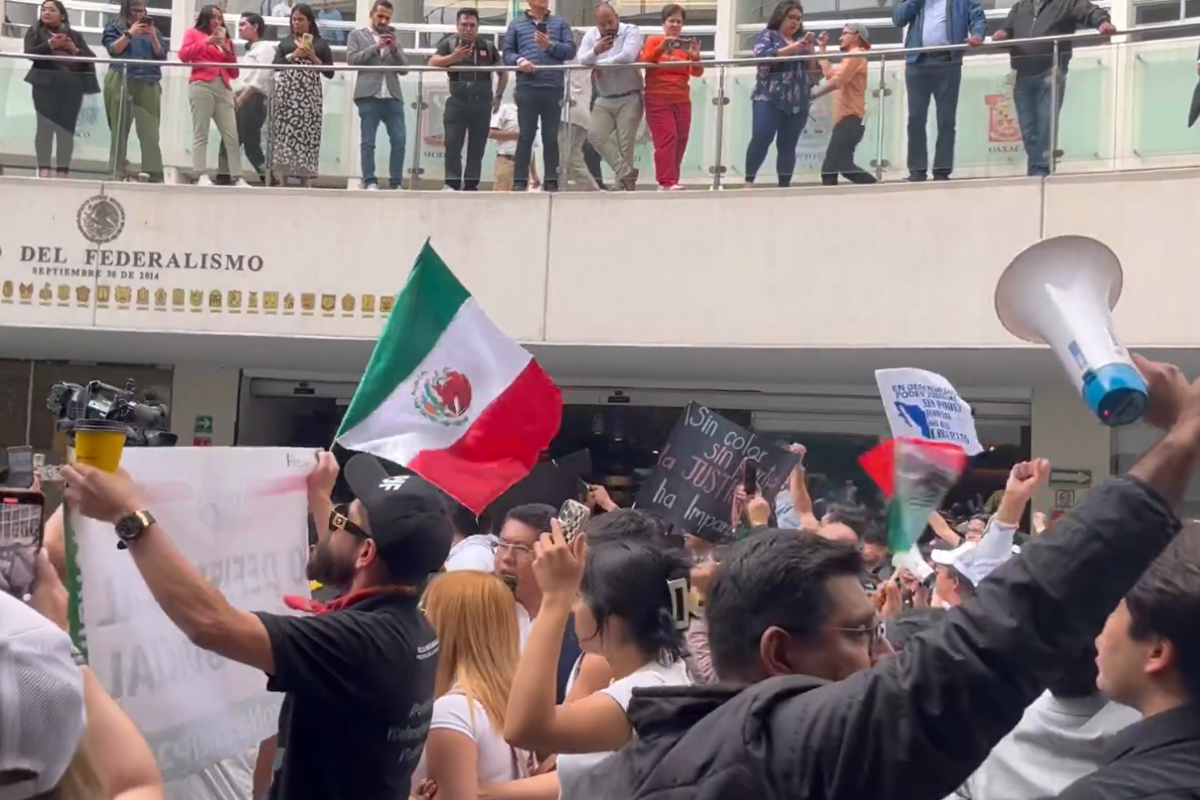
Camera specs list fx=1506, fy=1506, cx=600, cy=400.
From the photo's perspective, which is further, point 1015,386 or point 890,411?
point 1015,386

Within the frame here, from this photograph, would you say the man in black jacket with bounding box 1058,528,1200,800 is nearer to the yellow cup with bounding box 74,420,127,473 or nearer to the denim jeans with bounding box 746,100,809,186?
the yellow cup with bounding box 74,420,127,473

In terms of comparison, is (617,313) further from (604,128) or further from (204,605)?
(204,605)

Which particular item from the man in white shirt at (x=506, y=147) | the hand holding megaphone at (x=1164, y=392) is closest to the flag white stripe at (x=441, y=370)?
the hand holding megaphone at (x=1164, y=392)

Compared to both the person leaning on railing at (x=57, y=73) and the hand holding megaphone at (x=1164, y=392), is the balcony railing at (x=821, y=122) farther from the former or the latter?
the hand holding megaphone at (x=1164, y=392)

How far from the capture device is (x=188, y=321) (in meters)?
15.2

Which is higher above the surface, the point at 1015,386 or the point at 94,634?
the point at 1015,386

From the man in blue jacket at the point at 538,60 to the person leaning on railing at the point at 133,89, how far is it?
11.7ft

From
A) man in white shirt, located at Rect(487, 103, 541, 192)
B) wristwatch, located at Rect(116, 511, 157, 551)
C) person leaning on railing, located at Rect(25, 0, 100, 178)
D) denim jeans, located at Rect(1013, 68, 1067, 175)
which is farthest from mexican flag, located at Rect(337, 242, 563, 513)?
person leaning on railing, located at Rect(25, 0, 100, 178)

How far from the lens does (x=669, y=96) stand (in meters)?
13.9

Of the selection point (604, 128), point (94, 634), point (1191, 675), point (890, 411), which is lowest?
point (94, 634)

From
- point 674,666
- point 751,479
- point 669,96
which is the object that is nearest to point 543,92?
point 669,96

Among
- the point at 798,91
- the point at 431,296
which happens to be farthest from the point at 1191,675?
the point at 798,91

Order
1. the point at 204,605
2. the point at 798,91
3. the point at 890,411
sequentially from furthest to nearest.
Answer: the point at 798,91 < the point at 890,411 < the point at 204,605

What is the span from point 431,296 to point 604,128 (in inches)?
345
